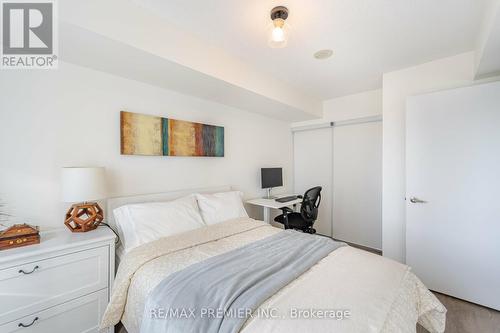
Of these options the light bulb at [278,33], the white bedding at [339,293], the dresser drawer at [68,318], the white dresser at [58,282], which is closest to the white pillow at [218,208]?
the white bedding at [339,293]

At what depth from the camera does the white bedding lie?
912 millimetres

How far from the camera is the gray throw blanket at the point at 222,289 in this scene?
3.14ft

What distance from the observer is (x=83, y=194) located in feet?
5.30

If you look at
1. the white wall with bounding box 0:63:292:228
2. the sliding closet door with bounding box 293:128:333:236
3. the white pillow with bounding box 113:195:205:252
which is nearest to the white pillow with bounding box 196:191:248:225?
the white pillow with bounding box 113:195:205:252

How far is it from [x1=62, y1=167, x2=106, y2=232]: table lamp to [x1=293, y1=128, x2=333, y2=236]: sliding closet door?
10.6 feet

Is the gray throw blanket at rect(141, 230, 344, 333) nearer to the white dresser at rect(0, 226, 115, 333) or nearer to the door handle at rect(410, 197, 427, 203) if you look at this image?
the white dresser at rect(0, 226, 115, 333)

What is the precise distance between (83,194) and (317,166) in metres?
3.37

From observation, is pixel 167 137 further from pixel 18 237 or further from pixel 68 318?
pixel 68 318

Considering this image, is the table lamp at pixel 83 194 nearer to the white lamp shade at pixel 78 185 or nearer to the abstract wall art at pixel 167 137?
the white lamp shade at pixel 78 185

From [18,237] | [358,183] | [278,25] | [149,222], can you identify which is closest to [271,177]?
[358,183]

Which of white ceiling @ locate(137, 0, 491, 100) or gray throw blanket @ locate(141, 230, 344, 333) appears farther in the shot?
white ceiling @ locate(137, 0, 491, 100)

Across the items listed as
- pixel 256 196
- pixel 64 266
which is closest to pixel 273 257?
pixel 64 266

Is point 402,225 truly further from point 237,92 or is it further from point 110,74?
point 110,74

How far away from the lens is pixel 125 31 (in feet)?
4.96
